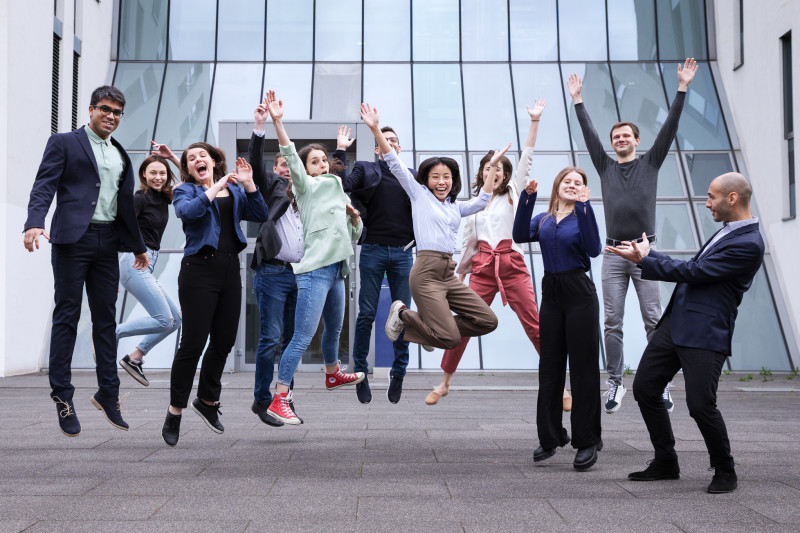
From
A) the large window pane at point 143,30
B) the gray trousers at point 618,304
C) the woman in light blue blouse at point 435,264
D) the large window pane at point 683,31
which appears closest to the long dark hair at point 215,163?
the woman in light blue blouse at point 435,264

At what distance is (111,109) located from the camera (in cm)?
531

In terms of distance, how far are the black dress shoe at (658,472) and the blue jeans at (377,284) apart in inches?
92.3

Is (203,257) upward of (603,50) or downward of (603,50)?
downward

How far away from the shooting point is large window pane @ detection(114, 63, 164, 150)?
16.5 meters

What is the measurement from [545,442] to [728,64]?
14549 millimetres

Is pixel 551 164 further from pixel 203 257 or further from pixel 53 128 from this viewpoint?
pixel 203 257

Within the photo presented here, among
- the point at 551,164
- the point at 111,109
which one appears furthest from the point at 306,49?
the point at 111,109

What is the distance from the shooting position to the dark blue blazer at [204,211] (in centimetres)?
518

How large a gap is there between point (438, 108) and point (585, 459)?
13.3m

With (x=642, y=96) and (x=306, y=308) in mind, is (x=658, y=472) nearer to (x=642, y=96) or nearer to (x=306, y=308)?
(x=306, y=308)

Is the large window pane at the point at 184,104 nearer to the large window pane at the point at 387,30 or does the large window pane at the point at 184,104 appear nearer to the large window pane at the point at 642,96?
the large window pane at the point at 387,30

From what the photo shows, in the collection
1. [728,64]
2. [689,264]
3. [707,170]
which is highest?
[728,64]

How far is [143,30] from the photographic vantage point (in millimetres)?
18156

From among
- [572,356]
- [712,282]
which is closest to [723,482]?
[712,282]
